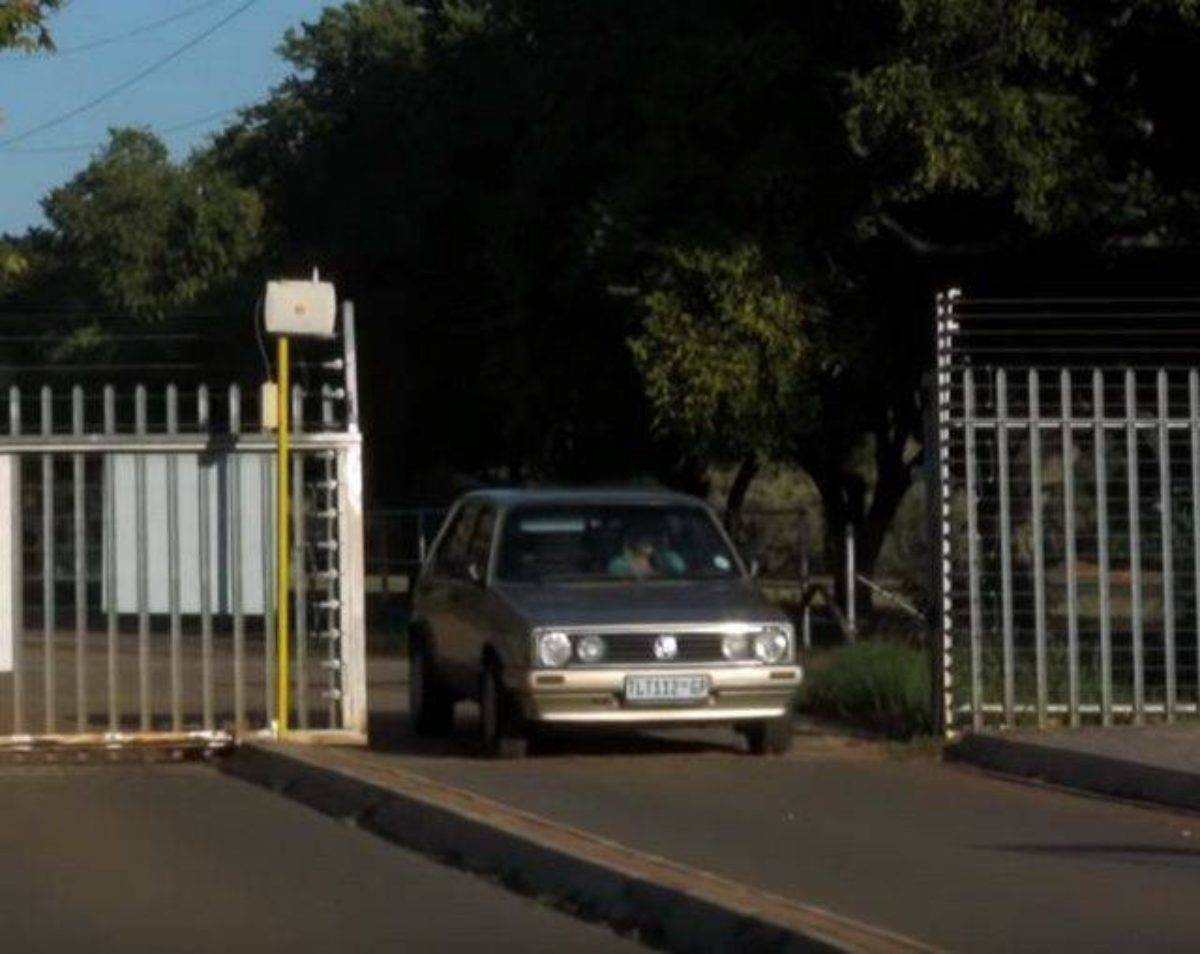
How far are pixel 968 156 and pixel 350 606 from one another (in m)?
12.1

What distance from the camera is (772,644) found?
691 inches

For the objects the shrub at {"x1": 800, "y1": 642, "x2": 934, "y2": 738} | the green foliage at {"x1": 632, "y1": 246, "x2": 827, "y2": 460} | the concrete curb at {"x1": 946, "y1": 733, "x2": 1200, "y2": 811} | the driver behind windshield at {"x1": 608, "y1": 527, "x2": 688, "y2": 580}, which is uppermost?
the green foliage at {"x1": 632, "y1": 246, "x2": 827, "y2": 460}

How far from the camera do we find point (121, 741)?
1803 cm

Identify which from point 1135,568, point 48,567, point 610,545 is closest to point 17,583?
point 48,567

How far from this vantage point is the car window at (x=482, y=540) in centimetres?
1867

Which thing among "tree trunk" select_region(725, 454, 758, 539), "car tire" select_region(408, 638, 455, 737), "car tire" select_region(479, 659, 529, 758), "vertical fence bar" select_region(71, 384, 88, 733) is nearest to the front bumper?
"car tire" select_region(479, 659, 529, 758)

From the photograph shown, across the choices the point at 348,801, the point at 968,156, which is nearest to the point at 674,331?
the point at 968,156

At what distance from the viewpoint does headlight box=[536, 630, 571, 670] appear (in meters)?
17.2

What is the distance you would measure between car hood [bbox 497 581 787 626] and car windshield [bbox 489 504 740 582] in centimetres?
24

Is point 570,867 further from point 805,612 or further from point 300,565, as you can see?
point 805,612

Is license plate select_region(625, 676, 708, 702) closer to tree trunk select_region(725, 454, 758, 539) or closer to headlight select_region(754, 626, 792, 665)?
headlight select_region(754, 626, 792, 665)

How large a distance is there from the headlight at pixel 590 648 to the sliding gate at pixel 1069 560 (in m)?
2.28

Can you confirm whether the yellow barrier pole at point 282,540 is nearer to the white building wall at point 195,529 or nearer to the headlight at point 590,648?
the white building wall at point 195,529

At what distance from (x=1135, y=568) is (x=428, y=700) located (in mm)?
4954
